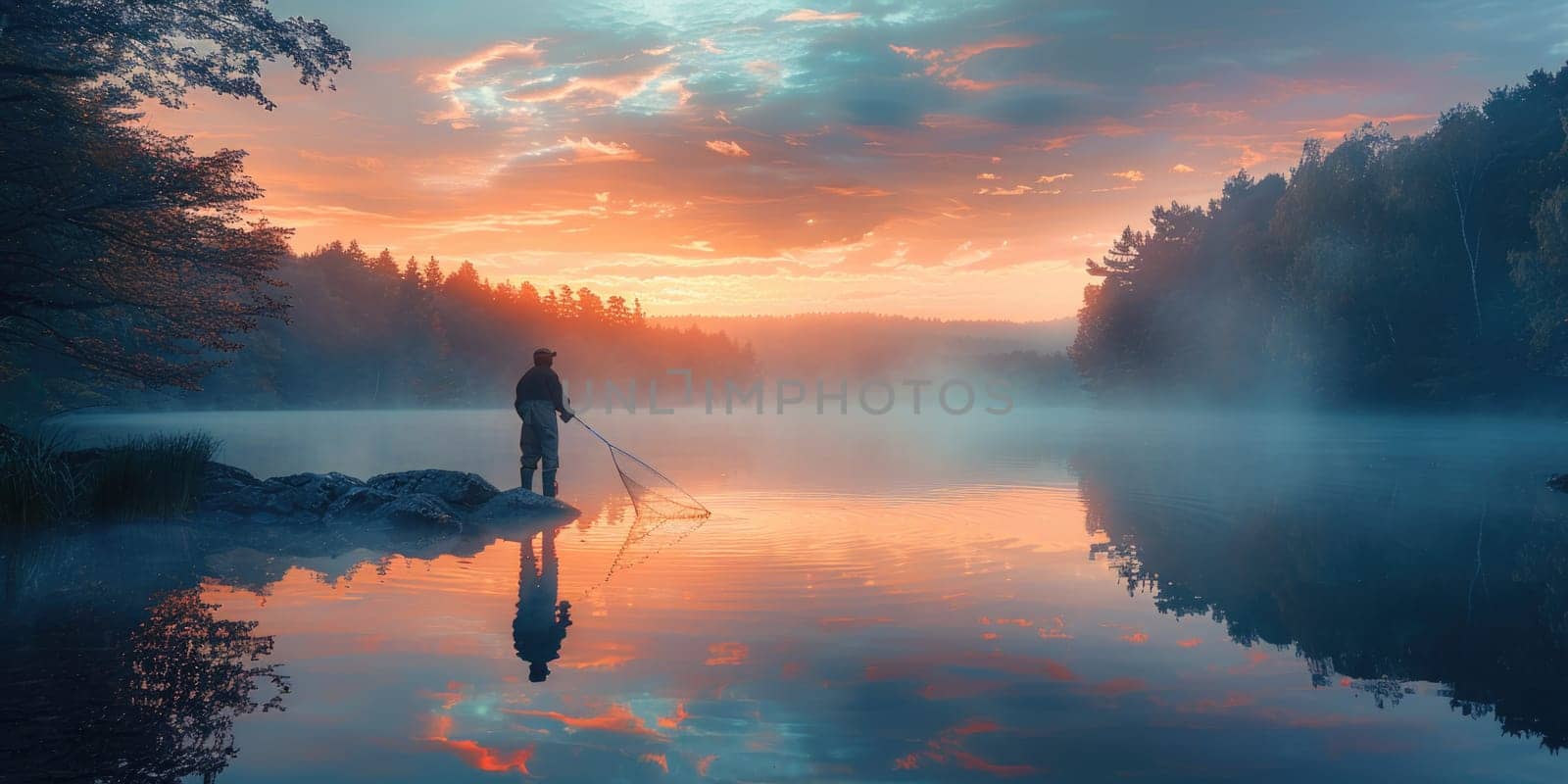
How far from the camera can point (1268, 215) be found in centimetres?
8544

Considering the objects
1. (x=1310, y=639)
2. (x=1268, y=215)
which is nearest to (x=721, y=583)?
(x=1310, y=639)

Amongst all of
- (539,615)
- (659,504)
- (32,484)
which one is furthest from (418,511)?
(539,615)

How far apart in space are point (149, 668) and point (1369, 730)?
30.9 feet

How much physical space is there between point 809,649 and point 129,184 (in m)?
18.2

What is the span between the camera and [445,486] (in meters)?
19.7

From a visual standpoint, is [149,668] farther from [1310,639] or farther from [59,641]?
[1310,639]

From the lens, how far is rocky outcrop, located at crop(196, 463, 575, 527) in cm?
1822

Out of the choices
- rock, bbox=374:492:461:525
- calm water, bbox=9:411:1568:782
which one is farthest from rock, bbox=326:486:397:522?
calm water, bbox=9:411:1568:782

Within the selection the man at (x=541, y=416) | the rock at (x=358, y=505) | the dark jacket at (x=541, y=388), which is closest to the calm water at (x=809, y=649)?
the rock at (x=358, y=505)

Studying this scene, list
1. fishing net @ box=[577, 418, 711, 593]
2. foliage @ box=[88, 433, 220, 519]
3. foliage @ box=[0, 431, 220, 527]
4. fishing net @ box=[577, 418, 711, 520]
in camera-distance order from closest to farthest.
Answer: fishing net @ box=[577, 418, 711, 593] → foliage @ box=[0, 431, 220, 527] → foliage @ box=[88, 433, 220, 519] → fishing net @ box=[577, 418, 711, 520]

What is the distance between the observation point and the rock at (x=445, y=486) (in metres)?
19.6

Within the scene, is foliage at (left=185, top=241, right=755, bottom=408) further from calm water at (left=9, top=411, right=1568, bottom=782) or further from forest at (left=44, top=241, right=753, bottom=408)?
calm water at (left=9, top=411, right=1568, bottom=782)

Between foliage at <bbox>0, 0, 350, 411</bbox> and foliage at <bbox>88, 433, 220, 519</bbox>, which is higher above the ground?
foliage at <bbox>0, 0, 350, 411</bbox>

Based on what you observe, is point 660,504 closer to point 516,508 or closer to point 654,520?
point 654,520
